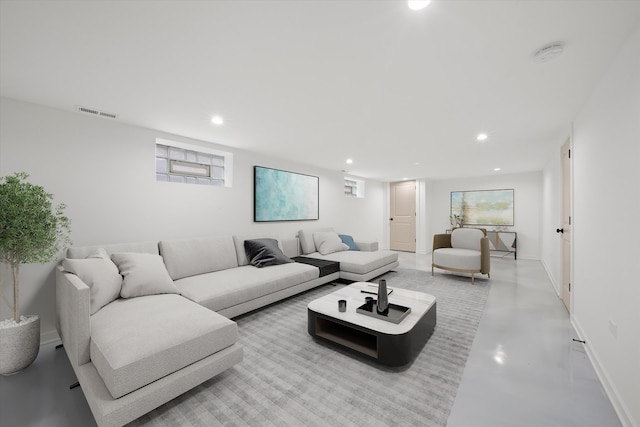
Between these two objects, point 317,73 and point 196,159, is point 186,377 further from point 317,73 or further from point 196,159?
point 196,159

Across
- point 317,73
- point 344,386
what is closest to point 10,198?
point 317,73

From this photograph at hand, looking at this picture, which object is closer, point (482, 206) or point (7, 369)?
point (7, 369)

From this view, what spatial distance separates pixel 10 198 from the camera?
1.85 m

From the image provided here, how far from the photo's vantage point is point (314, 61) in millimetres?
1761

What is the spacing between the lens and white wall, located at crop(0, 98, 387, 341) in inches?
93.4

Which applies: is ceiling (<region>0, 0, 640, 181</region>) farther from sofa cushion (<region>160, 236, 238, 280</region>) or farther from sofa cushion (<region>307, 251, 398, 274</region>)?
sofa cushion (<region>307, 251, 398, 274</region>)

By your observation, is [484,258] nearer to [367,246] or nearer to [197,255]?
[367,246]

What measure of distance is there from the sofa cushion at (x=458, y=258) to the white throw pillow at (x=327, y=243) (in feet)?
5.77

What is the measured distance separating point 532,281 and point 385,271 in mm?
2452

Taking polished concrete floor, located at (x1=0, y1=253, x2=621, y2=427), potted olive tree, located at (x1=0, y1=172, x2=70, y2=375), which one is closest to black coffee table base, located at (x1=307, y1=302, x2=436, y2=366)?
polished concrete floor, located at (x1=0, y1=253, x2=621, y2=427)

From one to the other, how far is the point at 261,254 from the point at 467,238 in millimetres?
3815

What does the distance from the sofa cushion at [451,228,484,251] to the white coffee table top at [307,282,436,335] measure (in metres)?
2.71

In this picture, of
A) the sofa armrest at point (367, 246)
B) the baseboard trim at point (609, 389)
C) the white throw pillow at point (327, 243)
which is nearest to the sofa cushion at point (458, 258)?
the sofa armrest at point (367, 246)

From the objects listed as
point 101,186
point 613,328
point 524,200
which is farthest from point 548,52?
point 524,200
